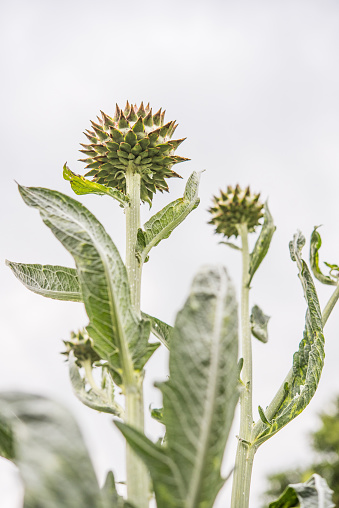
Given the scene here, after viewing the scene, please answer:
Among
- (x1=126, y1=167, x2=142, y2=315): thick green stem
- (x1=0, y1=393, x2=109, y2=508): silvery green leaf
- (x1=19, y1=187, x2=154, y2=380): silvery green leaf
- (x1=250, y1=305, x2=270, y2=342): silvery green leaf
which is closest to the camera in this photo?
(x1=0, y1=393, x2=109, y2=508): silvery green leaf

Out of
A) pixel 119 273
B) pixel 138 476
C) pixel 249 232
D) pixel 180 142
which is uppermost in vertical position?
pixel 249 232

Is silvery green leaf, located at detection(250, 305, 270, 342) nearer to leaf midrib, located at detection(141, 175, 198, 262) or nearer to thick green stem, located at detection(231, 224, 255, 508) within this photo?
thick green stem, located at detection(231, 224, 255, 508)

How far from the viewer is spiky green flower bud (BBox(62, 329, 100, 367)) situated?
305 centimetres

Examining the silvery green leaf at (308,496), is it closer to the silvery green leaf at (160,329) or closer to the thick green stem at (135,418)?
the thick green stem at (135,418)

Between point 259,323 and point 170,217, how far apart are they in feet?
2.94

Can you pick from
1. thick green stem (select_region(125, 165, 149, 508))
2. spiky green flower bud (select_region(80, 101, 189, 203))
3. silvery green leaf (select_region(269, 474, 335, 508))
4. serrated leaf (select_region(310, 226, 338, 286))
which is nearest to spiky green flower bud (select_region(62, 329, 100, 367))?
spiky green flower bud (select_region(80, 101, 189, 203))

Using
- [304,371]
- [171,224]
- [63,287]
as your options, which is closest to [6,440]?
[63,287]

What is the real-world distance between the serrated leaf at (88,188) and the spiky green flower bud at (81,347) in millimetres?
1460

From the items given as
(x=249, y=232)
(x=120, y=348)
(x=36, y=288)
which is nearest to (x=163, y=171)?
(x=36, y=288)

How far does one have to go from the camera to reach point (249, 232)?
138 inches

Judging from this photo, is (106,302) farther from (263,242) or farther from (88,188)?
(263,242)

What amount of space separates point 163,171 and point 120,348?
3.17 feet

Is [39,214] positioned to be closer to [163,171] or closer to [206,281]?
[206,281]

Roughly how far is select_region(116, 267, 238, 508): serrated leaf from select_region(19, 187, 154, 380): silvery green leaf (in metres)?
0.24
